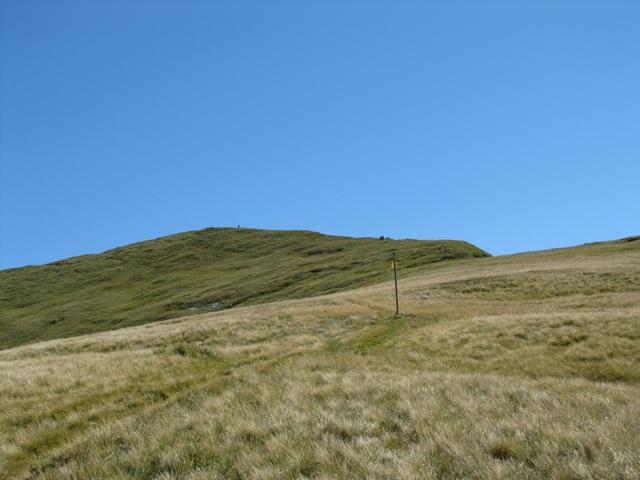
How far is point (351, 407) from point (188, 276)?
132 metres

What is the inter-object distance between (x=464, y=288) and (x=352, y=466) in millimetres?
43999

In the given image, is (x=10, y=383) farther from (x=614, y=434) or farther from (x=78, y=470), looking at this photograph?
(x=614, y=434)

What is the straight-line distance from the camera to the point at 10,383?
18.4 meters

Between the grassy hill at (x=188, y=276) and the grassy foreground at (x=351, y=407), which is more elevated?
the grassy hill at (x=188, y=276)

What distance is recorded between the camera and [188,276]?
138500 mm

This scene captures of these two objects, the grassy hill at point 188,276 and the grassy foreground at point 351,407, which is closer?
the grassy foreground at point 351,407

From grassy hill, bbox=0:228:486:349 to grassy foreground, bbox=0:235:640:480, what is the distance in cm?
5455

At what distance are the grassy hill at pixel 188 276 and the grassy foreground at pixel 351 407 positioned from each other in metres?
54.5

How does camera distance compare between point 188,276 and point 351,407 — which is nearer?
point 351,407

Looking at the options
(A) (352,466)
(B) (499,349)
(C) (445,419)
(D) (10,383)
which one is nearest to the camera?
(A) (352,466)

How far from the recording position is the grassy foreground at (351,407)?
8156 mm

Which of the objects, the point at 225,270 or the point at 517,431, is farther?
the point at 225,270

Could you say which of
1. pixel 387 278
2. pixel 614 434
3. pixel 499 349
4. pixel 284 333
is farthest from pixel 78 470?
pixel 387 278

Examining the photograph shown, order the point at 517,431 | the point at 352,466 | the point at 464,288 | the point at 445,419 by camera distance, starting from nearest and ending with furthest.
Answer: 1. the point at 352,466
2. the point at 517,431
3. the point at 445,419
4. the point at 464,288
